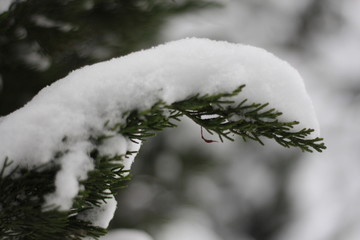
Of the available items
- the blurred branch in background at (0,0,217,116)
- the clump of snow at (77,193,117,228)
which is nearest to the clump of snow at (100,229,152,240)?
the clump of snow at (77,193,117,228)

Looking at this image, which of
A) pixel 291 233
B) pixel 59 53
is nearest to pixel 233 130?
pixel 59 53

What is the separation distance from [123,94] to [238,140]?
3.89 metres

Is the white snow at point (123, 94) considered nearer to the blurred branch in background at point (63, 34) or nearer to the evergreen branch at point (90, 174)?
the evergreen branch at point (90, 174)

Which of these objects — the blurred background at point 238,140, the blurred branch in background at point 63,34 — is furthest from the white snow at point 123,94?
the blurred branch in background at point 63,34

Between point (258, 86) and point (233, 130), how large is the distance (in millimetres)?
151

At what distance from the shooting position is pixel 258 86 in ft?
3.44

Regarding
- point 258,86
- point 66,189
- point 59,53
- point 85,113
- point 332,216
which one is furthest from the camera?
point 332,216

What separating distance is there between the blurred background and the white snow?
461mm

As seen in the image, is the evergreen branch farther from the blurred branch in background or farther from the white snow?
the blurred branch in background

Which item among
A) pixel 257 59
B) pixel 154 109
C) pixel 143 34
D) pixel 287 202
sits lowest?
pixel 154 109

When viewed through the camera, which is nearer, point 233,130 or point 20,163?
point 20,163

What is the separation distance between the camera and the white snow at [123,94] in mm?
889

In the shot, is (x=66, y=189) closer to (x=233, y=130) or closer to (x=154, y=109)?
(x=154, y=109)

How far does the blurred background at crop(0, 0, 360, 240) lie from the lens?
63.1 inches
